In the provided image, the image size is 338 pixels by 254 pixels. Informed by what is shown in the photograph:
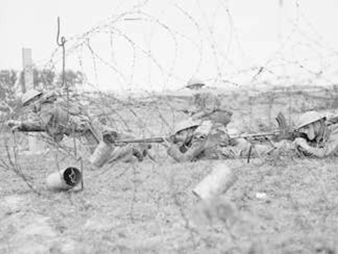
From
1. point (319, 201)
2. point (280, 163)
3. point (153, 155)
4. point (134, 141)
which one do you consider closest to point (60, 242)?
point (319, 201)

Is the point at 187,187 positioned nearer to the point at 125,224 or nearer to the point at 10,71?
the point at 125,224

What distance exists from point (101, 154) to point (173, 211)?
1893 mm

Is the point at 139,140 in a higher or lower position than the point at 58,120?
lower

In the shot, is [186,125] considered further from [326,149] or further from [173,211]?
[173,211]

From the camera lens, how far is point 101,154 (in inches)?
247

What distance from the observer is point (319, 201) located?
4.72 metres

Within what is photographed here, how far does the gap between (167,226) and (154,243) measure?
371 millimetres

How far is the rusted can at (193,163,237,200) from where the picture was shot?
351cm

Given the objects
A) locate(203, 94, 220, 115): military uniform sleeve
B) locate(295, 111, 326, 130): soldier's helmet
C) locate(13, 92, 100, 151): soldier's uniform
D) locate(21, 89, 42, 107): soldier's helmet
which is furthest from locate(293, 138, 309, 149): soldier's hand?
locate(21, 89, 42, 107): soldier's helmet

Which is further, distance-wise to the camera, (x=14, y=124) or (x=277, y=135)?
(x=14, y=124)

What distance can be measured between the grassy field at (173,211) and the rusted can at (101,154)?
6.1 inches

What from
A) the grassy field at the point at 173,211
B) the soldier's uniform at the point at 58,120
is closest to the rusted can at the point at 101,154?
the grassy field at the point at 173,211

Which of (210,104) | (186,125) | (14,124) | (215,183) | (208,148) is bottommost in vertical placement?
(208,148)

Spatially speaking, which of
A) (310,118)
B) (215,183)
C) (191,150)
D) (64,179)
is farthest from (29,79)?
(215,183)
